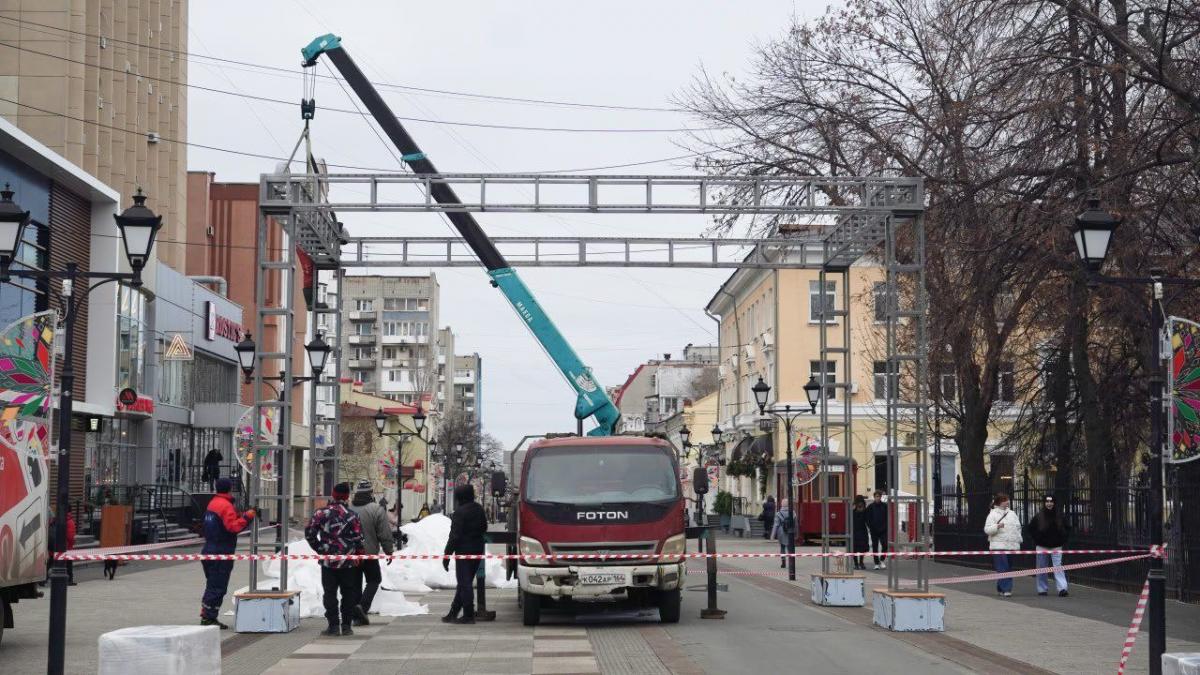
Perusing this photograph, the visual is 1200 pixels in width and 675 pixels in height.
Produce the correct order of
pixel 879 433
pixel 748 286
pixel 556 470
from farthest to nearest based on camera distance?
pixel 748 286 < pixel 879 433 < pixel 556 470

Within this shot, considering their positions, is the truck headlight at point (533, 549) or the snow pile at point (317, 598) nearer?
the truck headlight at point (533, 549)

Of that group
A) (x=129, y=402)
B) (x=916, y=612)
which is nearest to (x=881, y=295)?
(x=916, y=612)

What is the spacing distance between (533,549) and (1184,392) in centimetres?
822

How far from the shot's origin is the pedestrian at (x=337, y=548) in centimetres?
1734

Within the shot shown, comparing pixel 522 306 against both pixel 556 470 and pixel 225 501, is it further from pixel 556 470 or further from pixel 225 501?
pixel 225 501

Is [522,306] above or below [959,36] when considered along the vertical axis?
below

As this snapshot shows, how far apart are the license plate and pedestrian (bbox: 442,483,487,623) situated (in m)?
1.55

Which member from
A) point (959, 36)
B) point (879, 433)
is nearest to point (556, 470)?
point (959, 36)

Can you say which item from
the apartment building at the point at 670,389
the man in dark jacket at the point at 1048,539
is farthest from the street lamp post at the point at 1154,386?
the apartment building at the point at 670,389

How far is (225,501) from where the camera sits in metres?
18.2

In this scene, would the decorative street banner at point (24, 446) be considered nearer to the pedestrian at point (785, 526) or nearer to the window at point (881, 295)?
the window at point (881, 295)

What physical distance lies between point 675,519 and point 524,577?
2.06 meters

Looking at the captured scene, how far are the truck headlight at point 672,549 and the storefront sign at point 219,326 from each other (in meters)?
39.3

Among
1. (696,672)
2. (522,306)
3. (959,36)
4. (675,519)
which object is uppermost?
(959,36)
